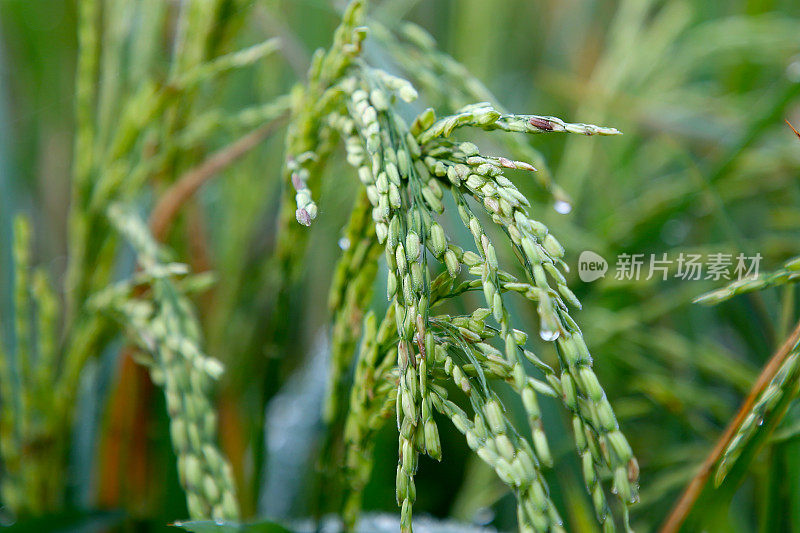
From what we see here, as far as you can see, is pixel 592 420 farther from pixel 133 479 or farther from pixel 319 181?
pixel 133 479

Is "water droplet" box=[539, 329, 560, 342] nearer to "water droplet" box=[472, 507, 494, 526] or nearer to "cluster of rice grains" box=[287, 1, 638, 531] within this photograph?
"cluster of rice grains" box=[287, 1, 638, 531]

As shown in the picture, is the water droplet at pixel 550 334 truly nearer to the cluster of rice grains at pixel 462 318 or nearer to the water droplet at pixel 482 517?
the cluster of rice grains at pixel 462 318

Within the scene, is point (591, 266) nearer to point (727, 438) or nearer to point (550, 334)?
point (727, 438)

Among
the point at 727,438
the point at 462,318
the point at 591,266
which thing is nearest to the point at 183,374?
the point at 462,318

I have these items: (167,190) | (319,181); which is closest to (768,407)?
(319,181)

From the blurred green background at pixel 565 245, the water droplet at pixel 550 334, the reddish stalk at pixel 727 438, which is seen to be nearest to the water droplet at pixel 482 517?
the blurred green background at pixel 565 245
